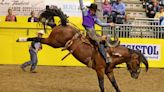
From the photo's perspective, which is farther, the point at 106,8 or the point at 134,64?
the point at 106,8

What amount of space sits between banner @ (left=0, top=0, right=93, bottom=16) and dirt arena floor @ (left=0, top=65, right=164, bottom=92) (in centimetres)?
294

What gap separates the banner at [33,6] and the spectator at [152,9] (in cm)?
356

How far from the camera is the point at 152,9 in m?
24.0

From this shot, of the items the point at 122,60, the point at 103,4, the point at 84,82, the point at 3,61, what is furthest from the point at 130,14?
the point at 122,60

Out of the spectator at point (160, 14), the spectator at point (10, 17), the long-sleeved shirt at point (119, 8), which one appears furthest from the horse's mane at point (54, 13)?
the spectator at point (160, 14)

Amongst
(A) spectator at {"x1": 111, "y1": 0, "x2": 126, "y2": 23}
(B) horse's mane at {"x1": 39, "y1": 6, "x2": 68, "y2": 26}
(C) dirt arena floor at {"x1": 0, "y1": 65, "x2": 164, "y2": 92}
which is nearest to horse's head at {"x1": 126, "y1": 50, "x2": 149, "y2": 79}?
(C) dirt arena floor at {"x1": 0, "y1": 65, "x2": 164, "y2": 92}

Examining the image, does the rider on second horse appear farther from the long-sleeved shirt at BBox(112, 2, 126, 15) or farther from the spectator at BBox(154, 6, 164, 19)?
the spectator at BBox(154, 6, 164, 19)

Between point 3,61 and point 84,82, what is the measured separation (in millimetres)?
5202

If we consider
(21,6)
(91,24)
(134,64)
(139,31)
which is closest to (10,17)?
(21,6)

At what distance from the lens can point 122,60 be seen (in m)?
13.2

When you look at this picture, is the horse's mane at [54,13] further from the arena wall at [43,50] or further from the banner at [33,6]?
the banner at [33,6]

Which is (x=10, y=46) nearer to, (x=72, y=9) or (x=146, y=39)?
(x=72, y=9)

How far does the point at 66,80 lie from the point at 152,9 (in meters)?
9.22

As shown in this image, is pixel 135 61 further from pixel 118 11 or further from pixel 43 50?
pixel 118 11
